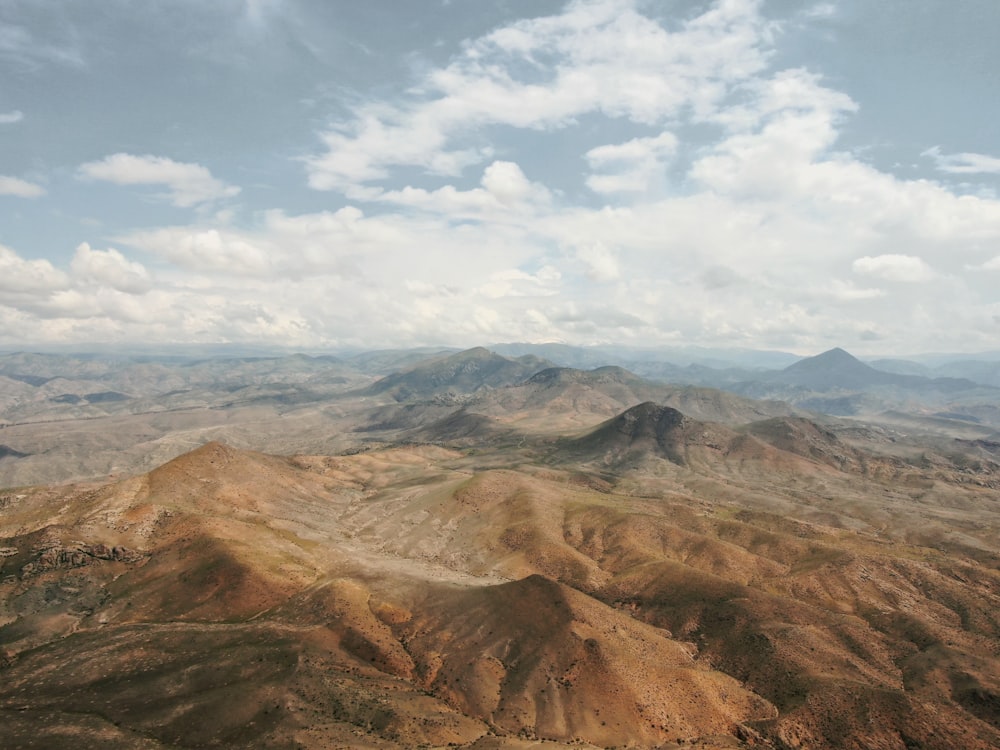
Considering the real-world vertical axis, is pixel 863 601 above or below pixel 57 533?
below

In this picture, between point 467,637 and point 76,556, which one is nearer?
point 467,637

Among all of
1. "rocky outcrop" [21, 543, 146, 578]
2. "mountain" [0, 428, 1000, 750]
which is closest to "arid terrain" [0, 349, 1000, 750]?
"mountain" [0, 428, 1000, 750]

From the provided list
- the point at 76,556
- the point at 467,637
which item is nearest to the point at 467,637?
the point at 467,637

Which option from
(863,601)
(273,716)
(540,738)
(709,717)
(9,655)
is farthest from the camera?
(863,601)

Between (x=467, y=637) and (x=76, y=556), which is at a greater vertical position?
(x=76, y=556)

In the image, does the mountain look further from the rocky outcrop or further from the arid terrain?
the rocky outcrop

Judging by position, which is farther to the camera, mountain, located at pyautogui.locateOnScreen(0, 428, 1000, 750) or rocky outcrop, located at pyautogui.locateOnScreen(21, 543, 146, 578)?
rocky outcrop, located at pyautogui.locateOnScreen(21, 543, 146, 578)

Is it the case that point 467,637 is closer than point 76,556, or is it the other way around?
point 467,637

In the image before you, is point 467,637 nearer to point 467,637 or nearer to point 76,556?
point 467,637

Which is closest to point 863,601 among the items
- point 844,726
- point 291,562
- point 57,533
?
point 844,726

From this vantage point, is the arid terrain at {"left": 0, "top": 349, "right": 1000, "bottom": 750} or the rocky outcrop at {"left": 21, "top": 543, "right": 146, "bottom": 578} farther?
the rocky outcrop at {"left": 21, "top": 543, "right": 146, "bottom": 578}

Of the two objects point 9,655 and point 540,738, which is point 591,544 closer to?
point 540,738
